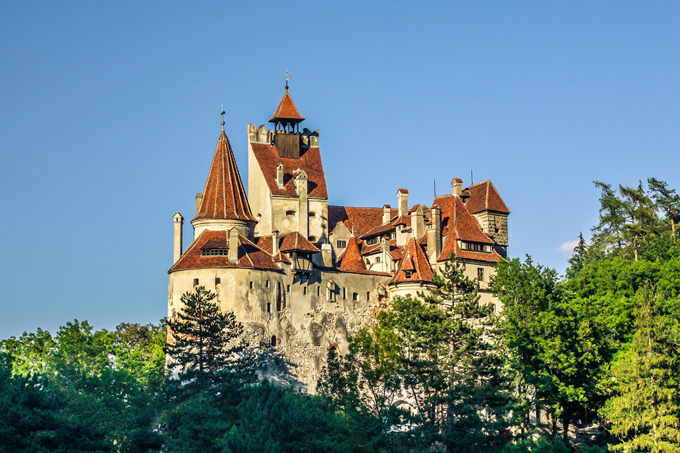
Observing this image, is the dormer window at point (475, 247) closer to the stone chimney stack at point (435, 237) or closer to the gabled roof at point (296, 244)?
the stone chimney stack at point (435, 237)

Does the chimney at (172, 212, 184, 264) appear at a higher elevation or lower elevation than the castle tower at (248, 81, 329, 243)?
lower

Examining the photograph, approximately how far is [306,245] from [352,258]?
5.80 metres

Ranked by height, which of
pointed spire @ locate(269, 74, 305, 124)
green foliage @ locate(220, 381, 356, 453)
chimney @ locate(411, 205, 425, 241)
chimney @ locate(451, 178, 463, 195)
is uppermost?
pointed spire @ locate(269, 74, 305, 124)

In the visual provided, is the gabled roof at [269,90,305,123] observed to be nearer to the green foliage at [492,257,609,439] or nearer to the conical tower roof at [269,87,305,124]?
the conical tower roof at [269,87,305,124]

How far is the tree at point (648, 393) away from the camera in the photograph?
57.4 metres

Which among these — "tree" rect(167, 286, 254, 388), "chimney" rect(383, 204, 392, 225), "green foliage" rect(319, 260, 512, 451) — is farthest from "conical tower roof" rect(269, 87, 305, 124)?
"green foliage" rect(319, 260, 512, 451)

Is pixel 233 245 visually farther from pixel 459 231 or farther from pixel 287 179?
pixel 459 231

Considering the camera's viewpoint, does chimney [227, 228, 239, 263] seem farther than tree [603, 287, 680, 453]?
Yes

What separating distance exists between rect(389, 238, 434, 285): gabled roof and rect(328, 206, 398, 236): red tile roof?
882 centimetres

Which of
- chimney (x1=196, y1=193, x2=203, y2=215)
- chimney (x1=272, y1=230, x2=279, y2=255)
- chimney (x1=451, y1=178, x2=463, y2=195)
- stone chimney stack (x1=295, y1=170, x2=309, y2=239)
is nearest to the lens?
chimney (x1=272, y1=230, x2=279, y2=255)

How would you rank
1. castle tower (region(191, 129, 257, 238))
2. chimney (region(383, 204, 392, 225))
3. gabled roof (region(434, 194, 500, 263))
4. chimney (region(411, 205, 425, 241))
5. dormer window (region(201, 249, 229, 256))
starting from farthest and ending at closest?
1. chimney (region(383, 204, 392, 225))
2. chimney (region(411, 205, 425, 241))
3. gabled roof (region(434, 194, 500, 263))
4. castle tower (region(191, 129, 257, 238))
5. dormer window (region(201, 249, 229, 256))

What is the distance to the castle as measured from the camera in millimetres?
73500

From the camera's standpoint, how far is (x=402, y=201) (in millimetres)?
86062

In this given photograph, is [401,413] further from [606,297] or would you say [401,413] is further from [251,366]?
[606,297]
